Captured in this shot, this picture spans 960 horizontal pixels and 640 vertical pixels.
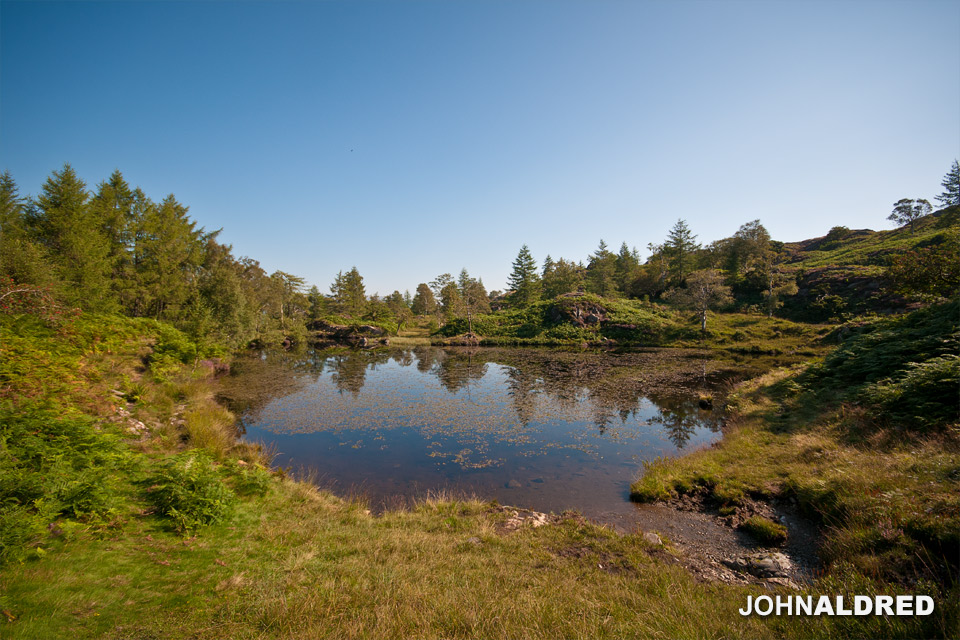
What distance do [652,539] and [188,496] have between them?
914 centimetres

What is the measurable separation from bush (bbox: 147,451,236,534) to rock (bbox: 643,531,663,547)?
8.40 m

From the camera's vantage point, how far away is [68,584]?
362 centimetres

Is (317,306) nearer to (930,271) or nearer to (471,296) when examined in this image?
(471,296)

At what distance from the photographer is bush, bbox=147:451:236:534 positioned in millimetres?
5579

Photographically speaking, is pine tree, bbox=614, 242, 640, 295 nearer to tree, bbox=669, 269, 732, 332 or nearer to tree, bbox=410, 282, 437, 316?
tree, bbox=669, 269, 732, 332

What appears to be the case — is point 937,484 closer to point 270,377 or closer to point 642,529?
point 642,529

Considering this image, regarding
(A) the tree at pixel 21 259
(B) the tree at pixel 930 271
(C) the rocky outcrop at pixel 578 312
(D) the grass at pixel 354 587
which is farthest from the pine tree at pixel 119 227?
(C) the rocky outcrop at pixel 578 312

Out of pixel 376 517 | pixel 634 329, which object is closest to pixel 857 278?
pixel 634 329

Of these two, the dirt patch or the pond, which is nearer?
the dirt patch

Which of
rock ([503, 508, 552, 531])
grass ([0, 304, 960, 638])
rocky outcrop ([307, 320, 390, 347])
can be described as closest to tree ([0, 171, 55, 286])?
grass ([0, 304, 960, 638])

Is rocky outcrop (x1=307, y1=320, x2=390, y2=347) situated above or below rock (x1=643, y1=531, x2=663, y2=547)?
above

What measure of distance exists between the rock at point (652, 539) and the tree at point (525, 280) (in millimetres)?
63628

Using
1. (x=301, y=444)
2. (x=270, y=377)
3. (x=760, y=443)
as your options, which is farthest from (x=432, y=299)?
(x=760, y=443)

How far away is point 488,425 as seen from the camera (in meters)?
15.2
